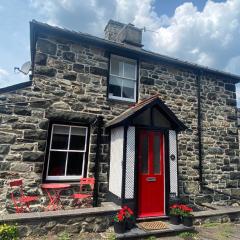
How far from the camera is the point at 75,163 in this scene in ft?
23.9

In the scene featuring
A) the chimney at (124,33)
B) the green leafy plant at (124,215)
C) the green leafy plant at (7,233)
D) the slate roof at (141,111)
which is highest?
the chimney at (124,33)

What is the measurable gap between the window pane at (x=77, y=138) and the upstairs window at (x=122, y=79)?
177 cm

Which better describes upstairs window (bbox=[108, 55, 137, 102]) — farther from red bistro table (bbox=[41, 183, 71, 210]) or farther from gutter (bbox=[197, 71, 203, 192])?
red bistro table (bbox=[41, 183, 71, 210])

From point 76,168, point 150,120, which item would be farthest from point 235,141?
point 76,168

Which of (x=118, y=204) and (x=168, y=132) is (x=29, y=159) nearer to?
(x=118, y=204)

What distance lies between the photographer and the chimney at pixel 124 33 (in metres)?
10.1

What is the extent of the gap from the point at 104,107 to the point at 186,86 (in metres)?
3.97

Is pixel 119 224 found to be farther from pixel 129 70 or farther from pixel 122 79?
pixel 129 70

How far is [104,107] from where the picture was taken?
7.92m

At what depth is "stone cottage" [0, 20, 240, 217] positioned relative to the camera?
21.7 ft

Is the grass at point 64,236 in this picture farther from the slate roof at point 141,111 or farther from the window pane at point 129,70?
the window pane at point 129,70

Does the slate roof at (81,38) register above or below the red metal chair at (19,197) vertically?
above

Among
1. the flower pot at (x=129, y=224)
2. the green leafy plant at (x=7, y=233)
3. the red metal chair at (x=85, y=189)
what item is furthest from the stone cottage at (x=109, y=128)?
the green leafy plant at (x=7, y=233)

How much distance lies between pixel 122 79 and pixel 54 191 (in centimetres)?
473
